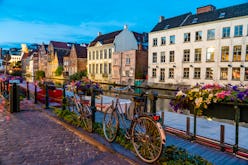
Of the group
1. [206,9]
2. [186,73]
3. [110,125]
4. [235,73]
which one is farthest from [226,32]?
[110,125]

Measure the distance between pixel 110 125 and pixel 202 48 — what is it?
27145 mm

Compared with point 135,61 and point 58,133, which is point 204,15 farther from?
point 58,133

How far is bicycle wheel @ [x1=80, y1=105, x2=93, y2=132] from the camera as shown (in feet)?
15.1

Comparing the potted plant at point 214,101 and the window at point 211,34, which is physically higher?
the window at point 211,34

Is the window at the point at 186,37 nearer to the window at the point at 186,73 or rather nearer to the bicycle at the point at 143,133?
the window at the point at 186,73

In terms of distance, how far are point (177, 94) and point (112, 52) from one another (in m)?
35.3

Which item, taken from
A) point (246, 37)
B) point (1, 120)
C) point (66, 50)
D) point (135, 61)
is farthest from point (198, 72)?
point (66, 50)

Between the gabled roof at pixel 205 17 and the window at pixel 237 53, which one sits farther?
the gabled roof at pixel 205 17

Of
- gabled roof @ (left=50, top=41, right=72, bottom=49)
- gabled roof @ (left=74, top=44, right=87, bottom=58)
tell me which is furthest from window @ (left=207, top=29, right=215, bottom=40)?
gabled roof @ (left=50, top=41, right=72, bottom=49)

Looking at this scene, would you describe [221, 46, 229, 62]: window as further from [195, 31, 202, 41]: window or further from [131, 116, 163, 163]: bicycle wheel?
[131, 116, 163, 163]: bicycle wheel

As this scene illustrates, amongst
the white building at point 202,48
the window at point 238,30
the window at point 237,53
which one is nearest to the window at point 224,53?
the white building at point 202,48

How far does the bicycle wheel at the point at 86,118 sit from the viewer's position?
460 cm

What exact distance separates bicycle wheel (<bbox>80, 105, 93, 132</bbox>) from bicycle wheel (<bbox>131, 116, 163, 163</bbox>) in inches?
59.8

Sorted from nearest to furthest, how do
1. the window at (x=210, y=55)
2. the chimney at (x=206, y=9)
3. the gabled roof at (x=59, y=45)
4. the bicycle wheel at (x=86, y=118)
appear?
the bicycle wheel at (x=86, y=118) < the window at (x=210, y=55) < the chimney at (x=206, y=9) < the gabled roof at (x=59, y=45)
